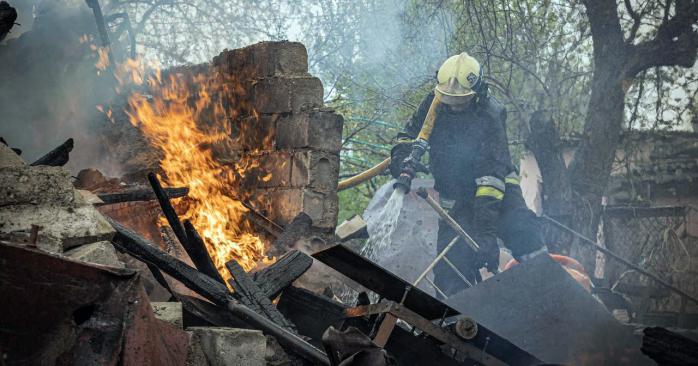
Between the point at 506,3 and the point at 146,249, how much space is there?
9728 millimetres

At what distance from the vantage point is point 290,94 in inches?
232

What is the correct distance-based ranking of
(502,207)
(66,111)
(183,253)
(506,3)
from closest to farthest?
(183,253), (66,111), (502,207), (506,3)

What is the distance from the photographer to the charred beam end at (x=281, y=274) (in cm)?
449

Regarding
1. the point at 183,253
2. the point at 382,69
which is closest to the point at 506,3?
the point at 382,69

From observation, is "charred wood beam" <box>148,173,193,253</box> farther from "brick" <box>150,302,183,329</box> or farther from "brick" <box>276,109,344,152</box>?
"brick" <box>150,302,183,329</box>

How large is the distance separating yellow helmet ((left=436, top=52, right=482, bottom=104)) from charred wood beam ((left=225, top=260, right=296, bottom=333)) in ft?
14.5

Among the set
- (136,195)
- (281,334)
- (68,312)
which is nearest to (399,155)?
(136,195)

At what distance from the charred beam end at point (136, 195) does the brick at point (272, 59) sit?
129 centimetres

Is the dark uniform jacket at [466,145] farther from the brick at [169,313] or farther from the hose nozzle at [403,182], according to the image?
the brick at [169,313]

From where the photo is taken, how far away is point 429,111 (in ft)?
27.6

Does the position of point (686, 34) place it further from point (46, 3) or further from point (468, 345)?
point (46, 3)

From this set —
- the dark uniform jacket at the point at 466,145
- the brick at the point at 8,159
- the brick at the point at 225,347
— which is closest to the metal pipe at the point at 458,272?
the dark uniform jacket at the point at 466,145

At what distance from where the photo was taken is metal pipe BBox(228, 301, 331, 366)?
11.9ft

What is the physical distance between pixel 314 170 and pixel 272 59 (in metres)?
1.08
